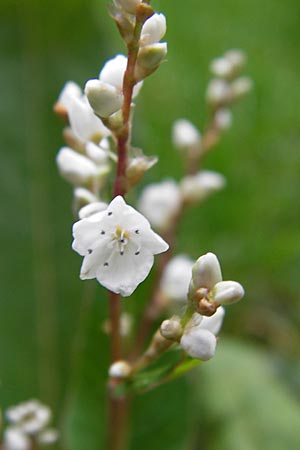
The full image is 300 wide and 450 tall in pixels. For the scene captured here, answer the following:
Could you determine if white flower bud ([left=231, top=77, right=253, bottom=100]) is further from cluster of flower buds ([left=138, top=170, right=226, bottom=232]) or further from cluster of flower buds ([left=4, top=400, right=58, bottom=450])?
cluster of flower buds ([left=4, top=400, right=58, bottom=450])

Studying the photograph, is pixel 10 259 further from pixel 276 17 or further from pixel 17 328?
pixel 276 17

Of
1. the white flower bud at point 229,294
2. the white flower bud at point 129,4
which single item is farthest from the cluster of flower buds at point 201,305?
the white flower bud at point 129,4

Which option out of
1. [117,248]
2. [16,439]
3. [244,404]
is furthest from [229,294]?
[244,404]

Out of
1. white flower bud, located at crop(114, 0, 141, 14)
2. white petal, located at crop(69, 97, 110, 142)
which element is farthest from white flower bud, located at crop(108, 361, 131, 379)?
white flower bud, located at crop(114, 0, 141, 14)

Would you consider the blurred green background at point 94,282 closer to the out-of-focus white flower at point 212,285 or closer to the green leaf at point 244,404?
the green leaf at point 244,404

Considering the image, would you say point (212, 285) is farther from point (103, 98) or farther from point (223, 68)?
point (223, 68)

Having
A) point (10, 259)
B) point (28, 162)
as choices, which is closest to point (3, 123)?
point (28, 162)
